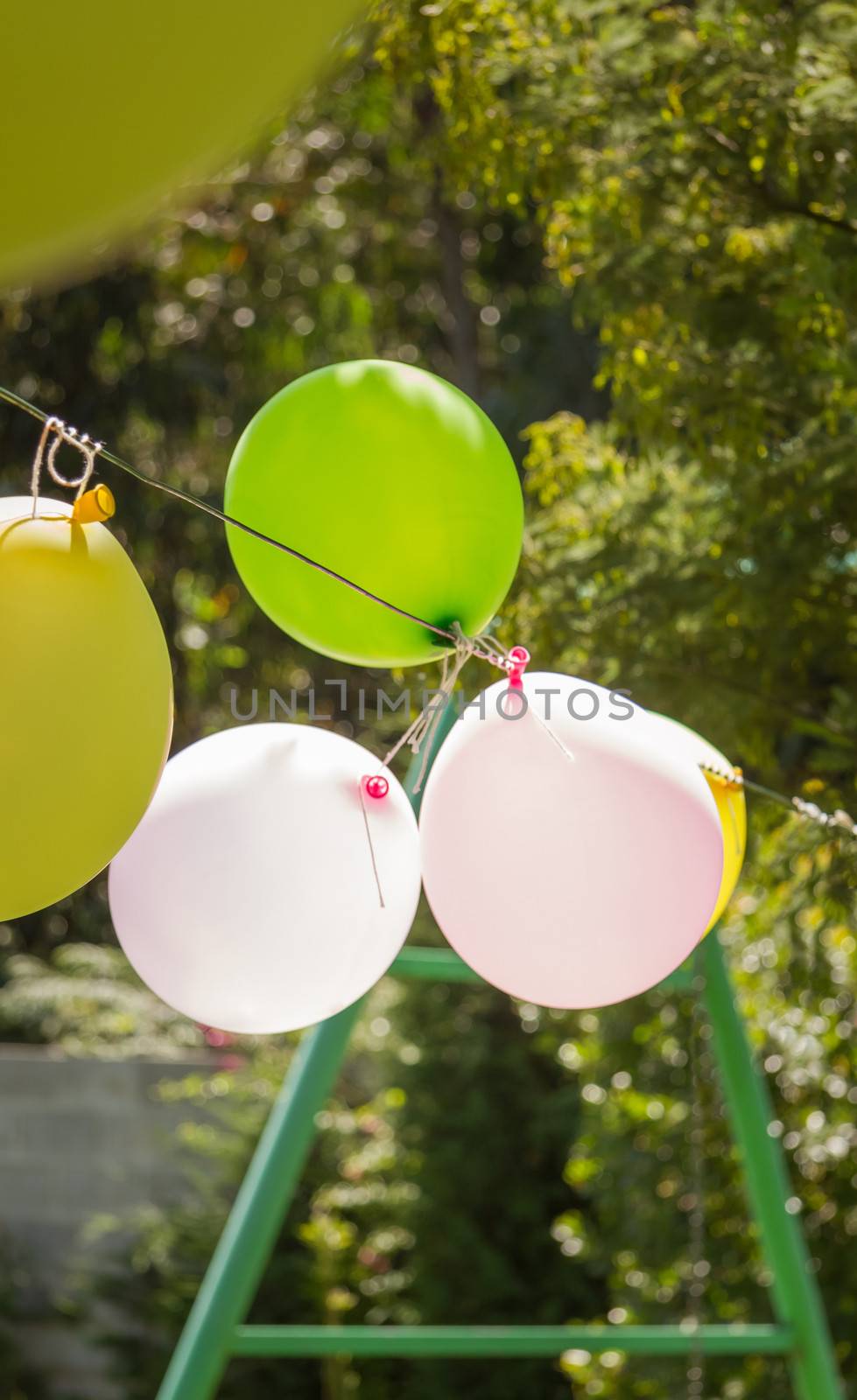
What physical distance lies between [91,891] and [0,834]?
303 inches

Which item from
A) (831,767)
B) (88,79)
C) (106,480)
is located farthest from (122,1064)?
(88,79)

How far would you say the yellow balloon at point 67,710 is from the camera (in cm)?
120

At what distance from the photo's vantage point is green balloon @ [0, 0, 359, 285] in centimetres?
73

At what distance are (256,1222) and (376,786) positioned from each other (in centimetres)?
113

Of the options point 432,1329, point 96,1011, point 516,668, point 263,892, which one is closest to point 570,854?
point 516,668

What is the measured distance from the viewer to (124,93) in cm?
75

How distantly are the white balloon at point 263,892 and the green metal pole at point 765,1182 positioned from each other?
1092mm

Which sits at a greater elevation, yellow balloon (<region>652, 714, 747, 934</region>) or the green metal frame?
yellow balloon (<region>652, 714, 747, 934</region>)

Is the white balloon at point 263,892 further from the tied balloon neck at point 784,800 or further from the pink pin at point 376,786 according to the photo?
the tied balloon neck at point 784,800

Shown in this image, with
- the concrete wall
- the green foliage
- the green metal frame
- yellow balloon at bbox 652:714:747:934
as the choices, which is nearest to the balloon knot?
yellow balloon at bbox 652:714:747:934

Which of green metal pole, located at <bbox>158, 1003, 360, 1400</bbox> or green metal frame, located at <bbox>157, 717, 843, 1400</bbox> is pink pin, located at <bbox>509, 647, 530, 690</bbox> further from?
green metal pole, located at <bbox>158, 1003, 360, 1400</bbox>

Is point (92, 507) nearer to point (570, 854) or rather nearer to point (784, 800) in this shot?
point (570, 854)

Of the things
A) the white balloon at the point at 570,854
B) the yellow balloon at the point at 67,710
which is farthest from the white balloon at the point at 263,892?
the yellow balloon at the point at 67,710

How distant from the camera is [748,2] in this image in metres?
2.32
